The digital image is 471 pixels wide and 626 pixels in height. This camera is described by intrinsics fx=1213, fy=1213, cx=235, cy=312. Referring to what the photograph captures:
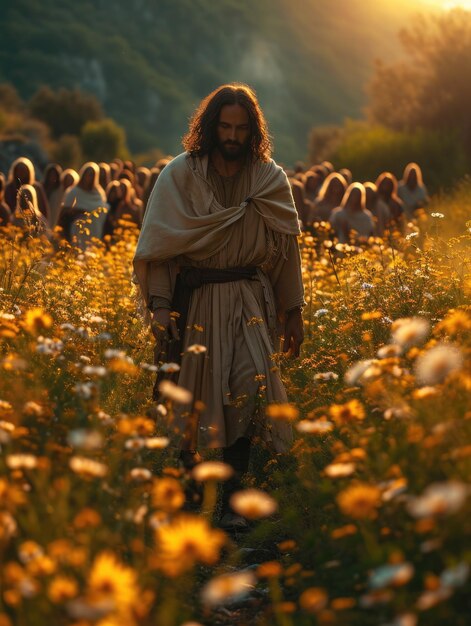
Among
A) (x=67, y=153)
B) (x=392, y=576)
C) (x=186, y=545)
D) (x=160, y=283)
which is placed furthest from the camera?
(x=67, y=153)

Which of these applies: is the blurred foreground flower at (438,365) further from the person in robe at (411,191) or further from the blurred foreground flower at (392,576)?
the person in robe at (411,191)

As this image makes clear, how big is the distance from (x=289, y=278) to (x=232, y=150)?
0.80 meters

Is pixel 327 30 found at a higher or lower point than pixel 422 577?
higher

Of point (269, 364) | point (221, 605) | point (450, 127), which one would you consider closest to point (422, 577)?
point (221, 605)

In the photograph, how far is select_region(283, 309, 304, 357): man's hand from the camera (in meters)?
6.58

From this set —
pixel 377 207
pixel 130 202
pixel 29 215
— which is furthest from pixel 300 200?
pixel 29 215

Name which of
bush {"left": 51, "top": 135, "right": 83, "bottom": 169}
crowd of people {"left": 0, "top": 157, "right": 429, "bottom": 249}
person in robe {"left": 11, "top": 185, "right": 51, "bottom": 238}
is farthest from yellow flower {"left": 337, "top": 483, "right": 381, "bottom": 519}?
bush {"left": 51, "top": 135, "right": 83, "bottom": 169}

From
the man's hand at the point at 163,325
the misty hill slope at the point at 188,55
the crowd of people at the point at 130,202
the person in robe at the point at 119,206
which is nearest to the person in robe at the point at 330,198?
the crowd of people at the point at 130,202

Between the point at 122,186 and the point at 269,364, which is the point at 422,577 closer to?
the point at 269,364

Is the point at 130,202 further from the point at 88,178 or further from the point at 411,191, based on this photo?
the point at 411,191

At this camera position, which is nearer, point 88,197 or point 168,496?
point 168,496

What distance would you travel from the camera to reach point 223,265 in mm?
6215

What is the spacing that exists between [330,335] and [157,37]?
16237 centimetres

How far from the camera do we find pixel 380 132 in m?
42.8
